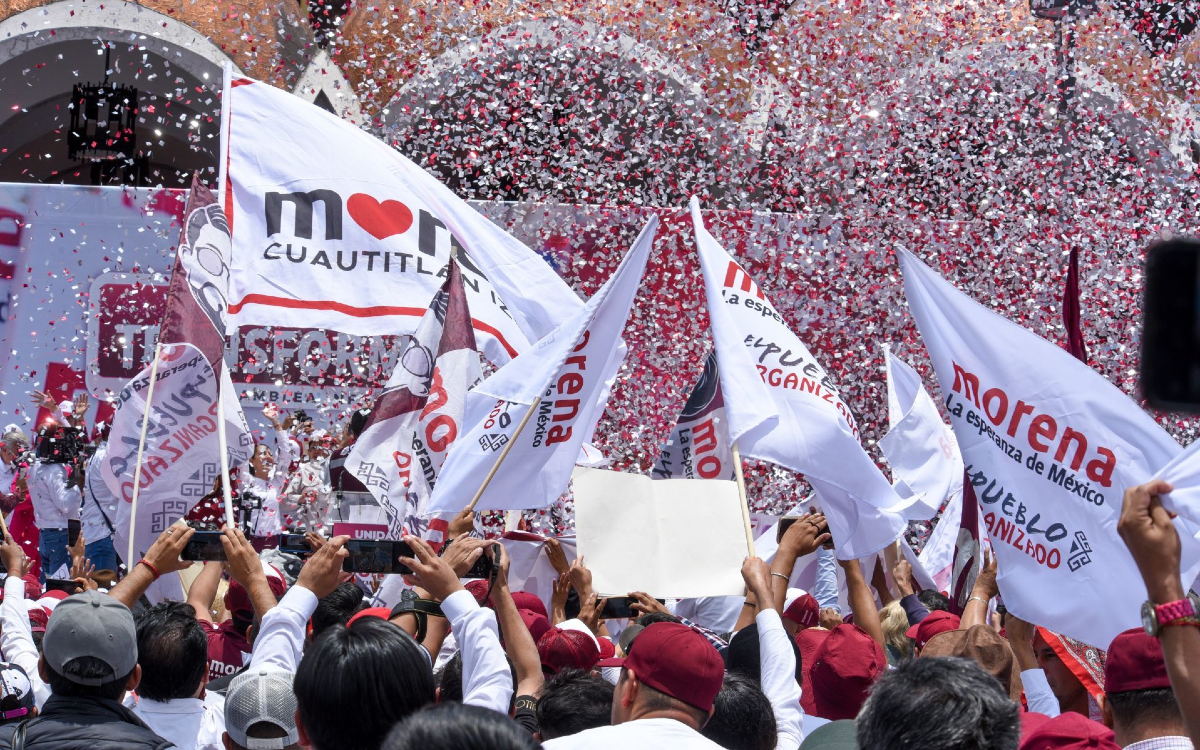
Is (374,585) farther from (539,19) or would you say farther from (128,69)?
(128,69)

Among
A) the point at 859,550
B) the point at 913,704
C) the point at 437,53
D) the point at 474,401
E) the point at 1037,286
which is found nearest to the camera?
the point at 913,704

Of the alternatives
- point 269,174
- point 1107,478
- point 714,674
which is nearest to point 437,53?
point 269,174

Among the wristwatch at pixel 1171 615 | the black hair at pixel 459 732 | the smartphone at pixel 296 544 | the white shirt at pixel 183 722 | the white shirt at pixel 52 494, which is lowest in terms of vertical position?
the white shirt at pixel 52 494

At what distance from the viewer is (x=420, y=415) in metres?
6.49

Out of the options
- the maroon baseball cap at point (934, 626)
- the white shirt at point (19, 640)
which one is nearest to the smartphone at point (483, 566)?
the white shirt at point (19, 640)

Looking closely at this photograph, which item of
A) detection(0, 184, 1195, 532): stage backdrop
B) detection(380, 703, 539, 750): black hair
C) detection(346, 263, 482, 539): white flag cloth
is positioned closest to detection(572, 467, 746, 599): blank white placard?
detection(346, 263, 482, 539): white flag cloth

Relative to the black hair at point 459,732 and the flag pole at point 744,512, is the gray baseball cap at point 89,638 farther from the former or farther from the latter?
the flag pole at point 744,512

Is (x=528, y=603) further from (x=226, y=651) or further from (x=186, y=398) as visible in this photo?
(x=186, y=398)

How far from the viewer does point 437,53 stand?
13.7 m

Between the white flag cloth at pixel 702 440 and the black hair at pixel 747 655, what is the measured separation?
2.39 meters

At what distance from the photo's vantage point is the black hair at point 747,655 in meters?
4.04

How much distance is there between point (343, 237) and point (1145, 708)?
4.76 m

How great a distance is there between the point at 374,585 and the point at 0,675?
491 centimetres

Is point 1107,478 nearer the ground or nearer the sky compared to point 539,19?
nearer the ground
